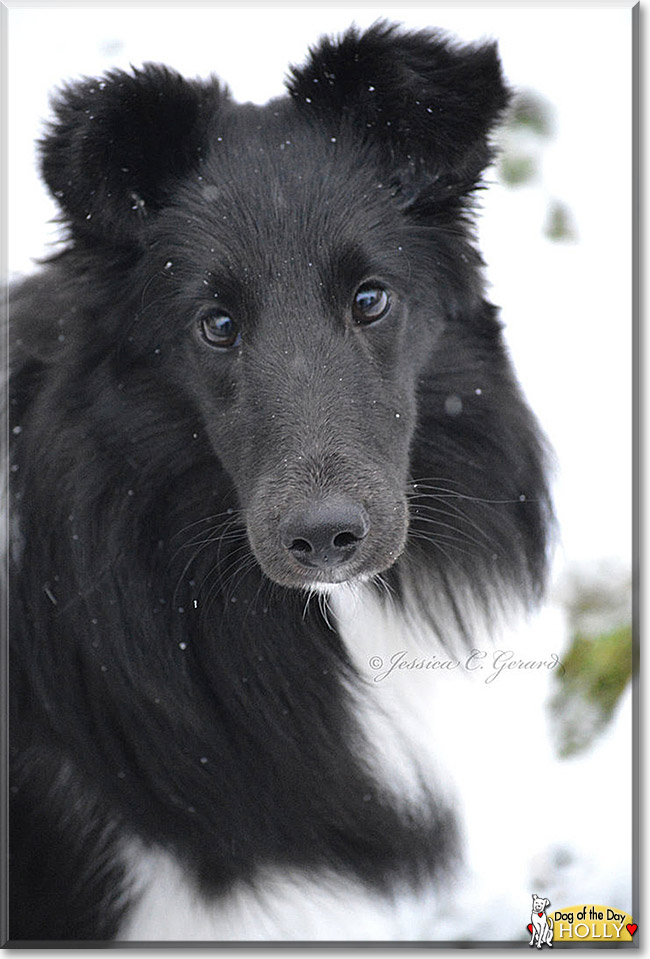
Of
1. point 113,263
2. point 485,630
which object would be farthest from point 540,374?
point 113,263

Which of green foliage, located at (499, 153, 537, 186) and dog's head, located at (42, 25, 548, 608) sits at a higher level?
green foliage, located at (499, 153, 537, 186)

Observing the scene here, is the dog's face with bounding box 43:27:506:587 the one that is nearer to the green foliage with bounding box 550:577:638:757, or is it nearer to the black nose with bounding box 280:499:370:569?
the black nose with bounding box 280:499:370:569

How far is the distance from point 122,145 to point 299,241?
1.31 ft

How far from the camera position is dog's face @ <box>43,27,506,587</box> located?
5.68 ft

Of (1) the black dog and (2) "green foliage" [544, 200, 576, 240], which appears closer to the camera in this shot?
(1) the black dog

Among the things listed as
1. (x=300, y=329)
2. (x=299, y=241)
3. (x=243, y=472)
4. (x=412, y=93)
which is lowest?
(x=243, y=472)

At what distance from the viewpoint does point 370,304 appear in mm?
1822

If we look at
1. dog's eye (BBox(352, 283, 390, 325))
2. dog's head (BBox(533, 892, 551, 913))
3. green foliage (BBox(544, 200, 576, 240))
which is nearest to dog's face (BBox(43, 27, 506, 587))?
dog's eye (BBox(352, 283, 390, 325))

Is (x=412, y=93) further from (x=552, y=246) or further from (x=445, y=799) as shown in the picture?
(x=445, y=799)

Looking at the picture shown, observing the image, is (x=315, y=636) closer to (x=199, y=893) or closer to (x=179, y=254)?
(x=199, y=893)

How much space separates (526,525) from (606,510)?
0.77 ft

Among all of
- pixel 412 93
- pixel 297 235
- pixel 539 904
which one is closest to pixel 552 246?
pixel 412 93

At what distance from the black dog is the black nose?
0.03 m

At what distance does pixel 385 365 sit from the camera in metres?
1.84
